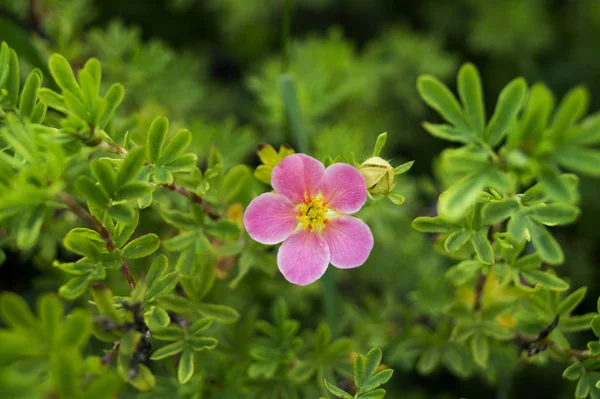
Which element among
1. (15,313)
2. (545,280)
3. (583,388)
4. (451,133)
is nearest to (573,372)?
(583,388)

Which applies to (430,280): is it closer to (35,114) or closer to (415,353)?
(415,353)

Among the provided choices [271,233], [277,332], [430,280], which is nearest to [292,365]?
[277,332]

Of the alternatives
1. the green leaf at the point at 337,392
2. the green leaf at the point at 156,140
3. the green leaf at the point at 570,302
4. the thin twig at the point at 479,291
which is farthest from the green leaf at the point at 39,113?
the green leaf at the point at 570,302

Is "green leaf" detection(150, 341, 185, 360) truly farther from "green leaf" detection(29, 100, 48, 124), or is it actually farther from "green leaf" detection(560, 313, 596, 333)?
"green leaf" detection(560, 313, 596, 333)

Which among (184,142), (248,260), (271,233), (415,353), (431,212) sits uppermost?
(184,142)

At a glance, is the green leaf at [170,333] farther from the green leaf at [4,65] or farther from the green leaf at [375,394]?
the green leaf at [4,65]

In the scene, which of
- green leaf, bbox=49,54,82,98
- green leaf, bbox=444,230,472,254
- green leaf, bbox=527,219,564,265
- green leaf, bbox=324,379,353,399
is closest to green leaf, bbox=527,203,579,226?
green leaf, bbox=527,219,564,265
